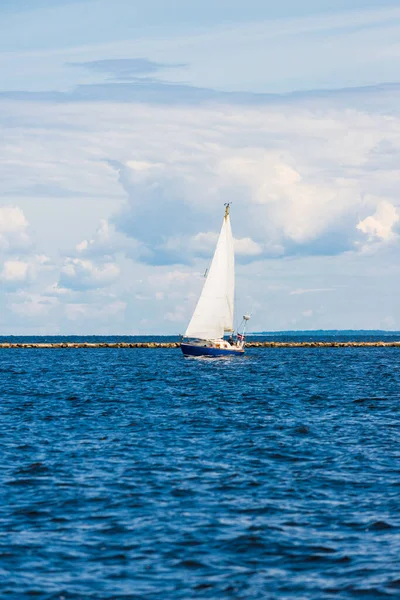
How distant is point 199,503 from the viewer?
22.6 m

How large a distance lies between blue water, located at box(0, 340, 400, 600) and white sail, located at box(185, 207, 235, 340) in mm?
52152

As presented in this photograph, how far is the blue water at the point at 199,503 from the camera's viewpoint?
16641 mm

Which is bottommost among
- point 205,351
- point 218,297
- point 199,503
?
point 199,503

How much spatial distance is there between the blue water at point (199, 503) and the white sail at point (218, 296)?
171 ft

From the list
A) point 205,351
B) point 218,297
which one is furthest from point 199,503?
point 205,351

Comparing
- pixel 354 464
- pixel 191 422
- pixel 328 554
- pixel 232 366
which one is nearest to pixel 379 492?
pixel 354 464

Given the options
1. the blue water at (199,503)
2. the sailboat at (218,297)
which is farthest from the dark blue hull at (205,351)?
the blue water at (199,503)

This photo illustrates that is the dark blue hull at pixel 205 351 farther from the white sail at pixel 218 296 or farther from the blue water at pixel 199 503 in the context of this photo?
the blue water at pixel 199 503

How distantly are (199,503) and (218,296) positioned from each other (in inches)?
2982

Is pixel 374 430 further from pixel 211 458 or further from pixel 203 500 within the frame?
pixel 203 500

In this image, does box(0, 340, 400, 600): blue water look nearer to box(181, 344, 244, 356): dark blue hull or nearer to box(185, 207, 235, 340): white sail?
box(185, 207, 235, 340): white sail

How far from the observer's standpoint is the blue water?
1664 cm

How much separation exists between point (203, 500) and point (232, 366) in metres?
72.5

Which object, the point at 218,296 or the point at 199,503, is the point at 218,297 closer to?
the point at 218,296
